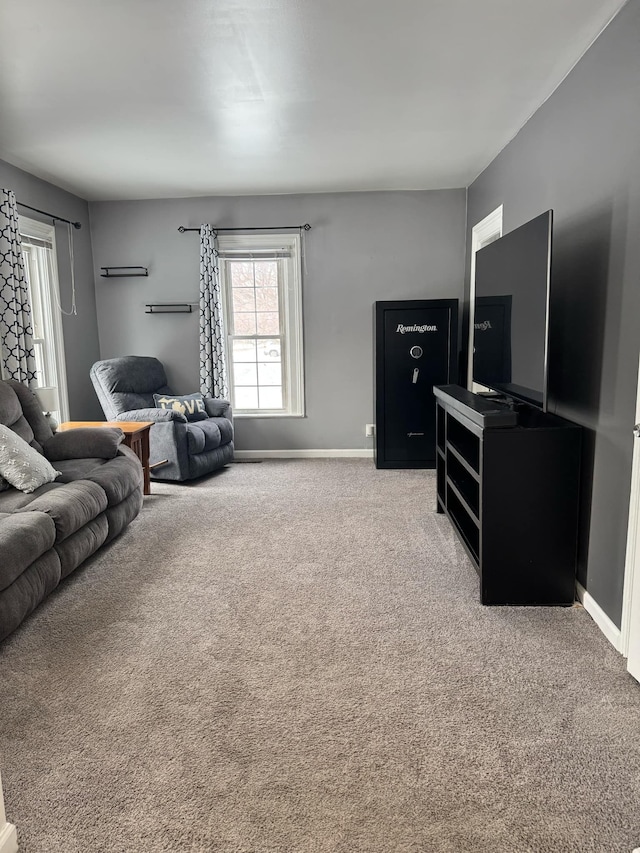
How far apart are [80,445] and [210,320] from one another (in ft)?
7.13

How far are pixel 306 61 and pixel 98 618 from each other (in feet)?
8.82

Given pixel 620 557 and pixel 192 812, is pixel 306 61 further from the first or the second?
pixel 192 812

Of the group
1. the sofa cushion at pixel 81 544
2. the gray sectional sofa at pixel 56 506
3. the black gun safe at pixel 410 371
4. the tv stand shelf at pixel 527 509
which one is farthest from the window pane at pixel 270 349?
the tv stand shelf at pixel 527 509

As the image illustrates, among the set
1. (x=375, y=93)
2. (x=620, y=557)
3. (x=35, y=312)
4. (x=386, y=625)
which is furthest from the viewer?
(x=35, y=312)

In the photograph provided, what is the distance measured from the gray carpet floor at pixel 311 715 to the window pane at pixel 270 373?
289 cm

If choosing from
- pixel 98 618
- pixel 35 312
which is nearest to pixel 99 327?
pixel 35 312

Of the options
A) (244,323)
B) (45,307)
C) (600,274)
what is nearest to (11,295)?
(45,307)

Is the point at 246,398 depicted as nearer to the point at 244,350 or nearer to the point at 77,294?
the point at 244,350

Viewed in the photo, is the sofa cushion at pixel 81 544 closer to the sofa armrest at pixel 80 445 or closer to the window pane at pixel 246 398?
the sofa armrest at pixel 80 445

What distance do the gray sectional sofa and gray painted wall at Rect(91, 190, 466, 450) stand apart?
2.08 meters

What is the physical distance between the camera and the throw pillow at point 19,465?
9.96ft

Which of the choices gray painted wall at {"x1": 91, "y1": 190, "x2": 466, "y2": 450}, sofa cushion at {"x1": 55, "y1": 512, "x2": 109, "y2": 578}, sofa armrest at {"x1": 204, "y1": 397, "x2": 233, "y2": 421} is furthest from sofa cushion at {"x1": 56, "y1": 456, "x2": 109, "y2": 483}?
gray painted wall at {"x1": 91, "y1": 190, "x2": 466, "y2": 450}

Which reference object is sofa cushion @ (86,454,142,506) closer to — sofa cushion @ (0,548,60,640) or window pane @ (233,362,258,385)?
sofa cushion @ (0,548,60,640)

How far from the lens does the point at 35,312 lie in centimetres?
486
